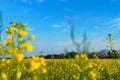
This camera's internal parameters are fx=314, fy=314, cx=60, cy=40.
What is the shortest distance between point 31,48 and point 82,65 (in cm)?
154

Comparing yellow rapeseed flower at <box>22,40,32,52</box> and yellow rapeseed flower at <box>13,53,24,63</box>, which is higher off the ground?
yellow rapeseed flower at <box>22,40,32,52</box>

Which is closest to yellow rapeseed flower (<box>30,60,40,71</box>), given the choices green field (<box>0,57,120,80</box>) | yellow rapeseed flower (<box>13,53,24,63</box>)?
green field (<box>0,57,120,80</box>)

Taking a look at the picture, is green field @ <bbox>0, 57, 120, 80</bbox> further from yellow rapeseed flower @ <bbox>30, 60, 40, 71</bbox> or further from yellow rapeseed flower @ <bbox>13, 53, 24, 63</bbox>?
yellow rapeseed flower @ <bbox>13, 53, 24, 63</bbox>

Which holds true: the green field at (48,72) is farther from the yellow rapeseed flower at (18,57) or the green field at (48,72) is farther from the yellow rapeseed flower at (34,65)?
the yellow rapeseed flower at (18,57)

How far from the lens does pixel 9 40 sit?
13.7 ft

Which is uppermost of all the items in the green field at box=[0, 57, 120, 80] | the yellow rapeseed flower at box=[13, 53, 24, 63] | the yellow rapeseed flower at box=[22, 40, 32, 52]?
the yellow rapeseed flower at box=[22, 40, 32, 52]

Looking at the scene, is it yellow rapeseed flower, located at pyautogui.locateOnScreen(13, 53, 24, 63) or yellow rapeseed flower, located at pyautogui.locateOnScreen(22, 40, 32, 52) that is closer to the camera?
yellow rapeseed flower, located at pyautogui.locateOnScreen(13, 53, 24, 63)

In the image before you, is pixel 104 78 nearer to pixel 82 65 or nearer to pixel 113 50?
pixel 113 50

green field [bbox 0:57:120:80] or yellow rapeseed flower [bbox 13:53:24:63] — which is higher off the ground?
yellow rapeseed flower [bbox 13:53:24:63]

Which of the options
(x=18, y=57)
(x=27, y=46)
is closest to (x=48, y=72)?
(x=27, y=46)

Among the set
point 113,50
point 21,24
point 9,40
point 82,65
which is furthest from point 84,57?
point 113,50

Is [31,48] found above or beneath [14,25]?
beneath

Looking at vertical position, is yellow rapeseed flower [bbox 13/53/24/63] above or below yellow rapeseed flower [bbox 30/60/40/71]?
above

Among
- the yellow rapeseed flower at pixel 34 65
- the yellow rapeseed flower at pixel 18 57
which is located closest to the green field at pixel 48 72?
the yellow rapeseed flower at pixel 34 65
